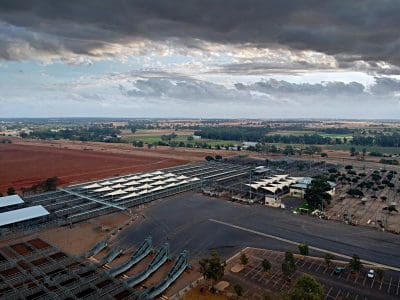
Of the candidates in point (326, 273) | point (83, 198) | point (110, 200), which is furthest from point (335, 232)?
point (83, 198)

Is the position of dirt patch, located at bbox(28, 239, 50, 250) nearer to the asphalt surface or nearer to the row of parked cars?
the asphalt surface

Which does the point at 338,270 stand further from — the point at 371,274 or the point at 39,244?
the point at 39,244

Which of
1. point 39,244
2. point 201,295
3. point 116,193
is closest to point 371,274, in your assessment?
point 201,295

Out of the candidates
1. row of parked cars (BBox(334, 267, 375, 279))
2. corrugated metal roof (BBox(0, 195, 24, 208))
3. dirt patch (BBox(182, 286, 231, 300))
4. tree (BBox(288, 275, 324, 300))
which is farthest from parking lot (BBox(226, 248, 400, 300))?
corrugated metal roof (BBox(0, 195, 24, 208))

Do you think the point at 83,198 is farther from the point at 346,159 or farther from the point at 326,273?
the point at 346,159

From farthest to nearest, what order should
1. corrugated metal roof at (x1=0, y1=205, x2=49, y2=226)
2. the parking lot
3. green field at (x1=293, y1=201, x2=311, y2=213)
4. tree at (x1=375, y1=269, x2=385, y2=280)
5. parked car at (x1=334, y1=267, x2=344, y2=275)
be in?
green field at (x1=293, y1=201, x2=311, y2=213) → corrugated metal roof at (x1=0, y1=205, x2=49, y2=226) → parked car at (x1=334, y1=267, x2=344, y2=275) → tree at (x1=375, y1=269, x2=385, y2=280) → the parking lot
